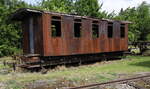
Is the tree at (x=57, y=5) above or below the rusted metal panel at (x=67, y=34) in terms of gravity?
above

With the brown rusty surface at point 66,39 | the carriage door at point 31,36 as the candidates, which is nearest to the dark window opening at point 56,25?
the brown rusty surface at point 66,39

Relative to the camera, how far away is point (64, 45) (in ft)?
54.1

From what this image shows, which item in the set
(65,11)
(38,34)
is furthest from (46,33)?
(65,11)

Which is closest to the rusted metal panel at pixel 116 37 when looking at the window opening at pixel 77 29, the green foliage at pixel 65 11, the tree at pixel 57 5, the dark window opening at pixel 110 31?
the dark window opening at pixel 110 31

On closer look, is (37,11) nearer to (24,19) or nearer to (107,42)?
(24,19)

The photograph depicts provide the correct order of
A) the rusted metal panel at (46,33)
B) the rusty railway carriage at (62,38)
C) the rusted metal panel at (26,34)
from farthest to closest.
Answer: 1. the rusted metal panel at (26,34)
2. the rusty railway carriage at (62,38)
3. the rusted metal panel at (46,33)

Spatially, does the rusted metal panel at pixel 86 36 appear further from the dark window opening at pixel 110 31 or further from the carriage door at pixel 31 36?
the carriage door at pixel 31 36

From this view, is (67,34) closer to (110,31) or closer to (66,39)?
(66,39)

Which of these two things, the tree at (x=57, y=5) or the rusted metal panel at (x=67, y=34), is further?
the tree at (x=57, y=5)

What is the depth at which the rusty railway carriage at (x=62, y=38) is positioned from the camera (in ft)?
50.5

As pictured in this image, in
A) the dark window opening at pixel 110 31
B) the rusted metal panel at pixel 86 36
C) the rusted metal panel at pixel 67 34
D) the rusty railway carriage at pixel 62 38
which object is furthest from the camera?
the dark window opening at pixel 110 31

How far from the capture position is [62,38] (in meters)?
16.3

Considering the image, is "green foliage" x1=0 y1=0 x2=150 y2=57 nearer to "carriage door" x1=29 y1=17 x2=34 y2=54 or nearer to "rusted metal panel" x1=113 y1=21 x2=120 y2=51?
"carriage door" x1=29 y1=17 x2=34 y2=54

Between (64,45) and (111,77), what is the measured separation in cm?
534
